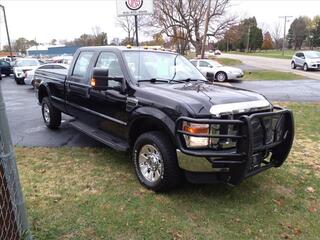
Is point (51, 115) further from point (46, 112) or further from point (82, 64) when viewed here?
point (82, 64)

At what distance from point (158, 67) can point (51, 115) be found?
134 inches

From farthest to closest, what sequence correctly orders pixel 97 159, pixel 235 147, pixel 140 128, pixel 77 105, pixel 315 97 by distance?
pixel 315 97
pixel 77 105
pixel 97 159
pixel 140 128
pixel 235 147

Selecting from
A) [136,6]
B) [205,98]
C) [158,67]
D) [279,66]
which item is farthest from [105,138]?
[279,66]

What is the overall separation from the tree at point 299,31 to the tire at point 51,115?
354ft

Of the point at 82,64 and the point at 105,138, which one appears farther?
the point at 82,64

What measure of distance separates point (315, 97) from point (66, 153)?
434 inches

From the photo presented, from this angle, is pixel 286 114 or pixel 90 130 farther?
pixel 90 130

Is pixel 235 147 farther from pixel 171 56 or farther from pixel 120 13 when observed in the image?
pixel 120 13

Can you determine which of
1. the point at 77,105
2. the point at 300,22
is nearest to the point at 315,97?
the point at 77,105

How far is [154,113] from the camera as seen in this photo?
4117 millimetres

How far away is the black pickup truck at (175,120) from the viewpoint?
366cm

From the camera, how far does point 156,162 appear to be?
4.28 metres

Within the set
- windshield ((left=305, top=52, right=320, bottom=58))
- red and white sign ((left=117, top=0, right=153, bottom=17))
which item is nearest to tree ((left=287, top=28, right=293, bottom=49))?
windshield ((left=305, top=52, right=320, bottom=58))

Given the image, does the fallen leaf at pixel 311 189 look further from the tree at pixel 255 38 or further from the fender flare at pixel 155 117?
the tree at pixel 255 38
